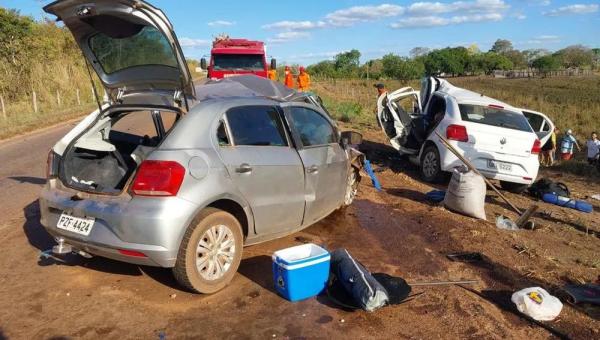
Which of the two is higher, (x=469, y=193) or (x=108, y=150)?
(x=108, y=150)

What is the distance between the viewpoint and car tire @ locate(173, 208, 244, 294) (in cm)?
387

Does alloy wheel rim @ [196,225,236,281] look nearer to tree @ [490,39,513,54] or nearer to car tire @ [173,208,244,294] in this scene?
car tire @ [173,208,244,294]

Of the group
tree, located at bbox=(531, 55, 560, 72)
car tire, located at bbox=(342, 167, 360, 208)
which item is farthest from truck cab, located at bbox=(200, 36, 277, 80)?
tree, located at bbox=(531, 55, 560, 72)

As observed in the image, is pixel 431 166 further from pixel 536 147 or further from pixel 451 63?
pixel 451 63

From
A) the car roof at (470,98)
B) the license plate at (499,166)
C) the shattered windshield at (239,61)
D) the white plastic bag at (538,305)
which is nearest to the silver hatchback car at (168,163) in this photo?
the white plastic bag at (538,305)

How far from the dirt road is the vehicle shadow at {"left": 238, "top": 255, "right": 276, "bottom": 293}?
10 mm

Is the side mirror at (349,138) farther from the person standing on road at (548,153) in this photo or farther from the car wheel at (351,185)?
the person standing on road at (548,153)

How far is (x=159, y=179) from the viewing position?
375 cm

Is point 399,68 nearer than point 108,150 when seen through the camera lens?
No

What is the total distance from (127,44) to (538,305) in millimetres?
4191

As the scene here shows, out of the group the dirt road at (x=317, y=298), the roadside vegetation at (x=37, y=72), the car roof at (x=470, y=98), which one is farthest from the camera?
the roadside vegetation at (x=37, y=72)

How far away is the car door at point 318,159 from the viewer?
511cm

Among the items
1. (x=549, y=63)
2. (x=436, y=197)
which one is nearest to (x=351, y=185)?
(x=436, y=197)

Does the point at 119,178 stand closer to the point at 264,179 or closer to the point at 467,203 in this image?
the point at 264,179
